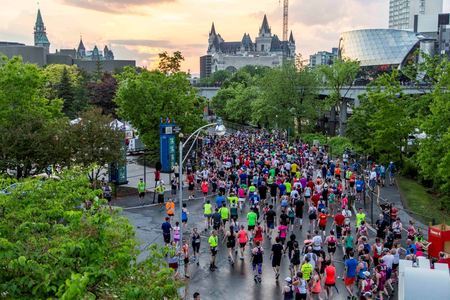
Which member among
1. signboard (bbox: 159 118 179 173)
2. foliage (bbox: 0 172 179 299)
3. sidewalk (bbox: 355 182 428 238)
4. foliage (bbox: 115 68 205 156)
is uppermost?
foliage (bbox: 115 68 205 156)

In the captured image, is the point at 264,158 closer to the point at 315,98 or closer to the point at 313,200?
the point at 313,200

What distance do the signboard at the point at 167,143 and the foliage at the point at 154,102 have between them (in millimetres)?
1877

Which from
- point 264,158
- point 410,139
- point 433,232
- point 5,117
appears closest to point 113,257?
point 433,232

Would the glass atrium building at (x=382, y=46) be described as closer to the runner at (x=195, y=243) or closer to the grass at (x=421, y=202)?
the grass at (x=421, y=202)

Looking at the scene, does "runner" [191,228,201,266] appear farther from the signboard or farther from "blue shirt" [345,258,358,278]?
the signboard

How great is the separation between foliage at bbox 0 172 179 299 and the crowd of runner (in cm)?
330

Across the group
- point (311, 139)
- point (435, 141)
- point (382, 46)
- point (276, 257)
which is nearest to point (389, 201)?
point (435, 141)

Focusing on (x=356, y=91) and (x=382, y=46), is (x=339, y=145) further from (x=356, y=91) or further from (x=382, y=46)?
(x=382, y=46)

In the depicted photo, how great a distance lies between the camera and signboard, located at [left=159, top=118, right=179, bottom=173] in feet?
118

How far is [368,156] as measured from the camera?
42406mm

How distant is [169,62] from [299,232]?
999 inches

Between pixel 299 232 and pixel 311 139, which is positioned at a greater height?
pixel 311 139

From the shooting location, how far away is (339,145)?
50.8 m

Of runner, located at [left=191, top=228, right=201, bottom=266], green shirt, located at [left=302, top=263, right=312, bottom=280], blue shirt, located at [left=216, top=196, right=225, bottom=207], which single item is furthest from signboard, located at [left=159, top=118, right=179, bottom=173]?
green shirt, located at [left=302, top=263, right=312, bottom=280]
